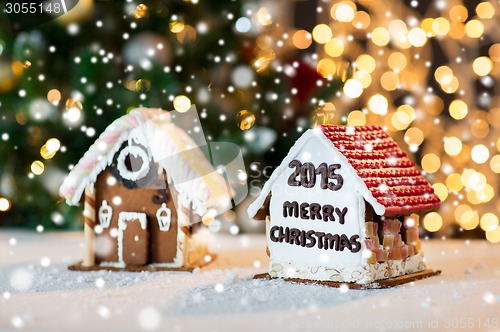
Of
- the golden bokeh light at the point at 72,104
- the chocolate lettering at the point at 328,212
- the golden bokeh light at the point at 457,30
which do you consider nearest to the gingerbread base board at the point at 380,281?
the chocolate lettering at the point at 328,212

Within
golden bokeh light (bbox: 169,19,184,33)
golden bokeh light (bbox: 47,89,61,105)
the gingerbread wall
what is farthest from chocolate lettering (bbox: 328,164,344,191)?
golden bokeh light (bbox: 47,89,61,105)

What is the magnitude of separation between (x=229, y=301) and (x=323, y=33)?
187 centimetres

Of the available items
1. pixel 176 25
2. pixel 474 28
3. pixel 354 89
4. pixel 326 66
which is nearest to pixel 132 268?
pixel 176 25

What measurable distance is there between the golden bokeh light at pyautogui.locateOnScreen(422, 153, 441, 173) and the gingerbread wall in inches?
60.7

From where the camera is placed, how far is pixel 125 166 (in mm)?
2611

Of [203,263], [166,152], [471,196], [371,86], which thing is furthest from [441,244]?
[166,152]

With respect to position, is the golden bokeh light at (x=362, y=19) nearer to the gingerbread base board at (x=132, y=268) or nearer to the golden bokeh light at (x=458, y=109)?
the golden bokeh light at (x=458, y=109)

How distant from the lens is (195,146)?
2.69 m

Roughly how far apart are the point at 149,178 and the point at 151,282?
1.15 feet

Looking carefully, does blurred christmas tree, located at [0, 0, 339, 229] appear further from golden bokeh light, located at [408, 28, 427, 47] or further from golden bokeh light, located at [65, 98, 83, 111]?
golden bokeh light, located at [408, 28, 427, 47]

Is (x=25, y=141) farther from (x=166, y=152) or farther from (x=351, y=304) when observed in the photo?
(x=351, y=304)

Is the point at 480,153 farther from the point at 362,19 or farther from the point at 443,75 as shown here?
the point at 362,19

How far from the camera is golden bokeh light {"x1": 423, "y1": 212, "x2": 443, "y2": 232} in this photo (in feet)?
12.3

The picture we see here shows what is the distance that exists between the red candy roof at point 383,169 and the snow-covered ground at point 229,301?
0.24m
